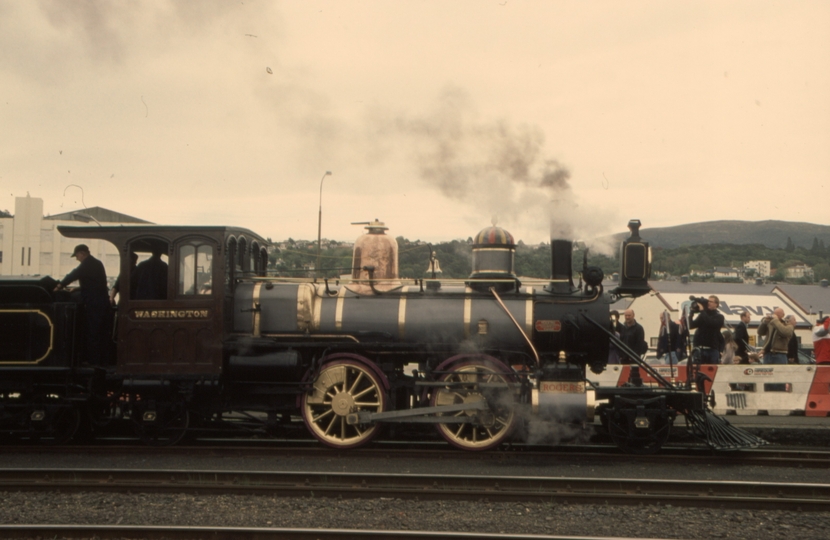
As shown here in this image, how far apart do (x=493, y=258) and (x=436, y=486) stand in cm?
328

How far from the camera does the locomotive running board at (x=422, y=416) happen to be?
9469 mm

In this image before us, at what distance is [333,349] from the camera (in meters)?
9.95

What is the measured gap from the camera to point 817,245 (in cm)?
11612

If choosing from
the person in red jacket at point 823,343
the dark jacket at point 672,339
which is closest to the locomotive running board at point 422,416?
the dark jacket at point 672,339

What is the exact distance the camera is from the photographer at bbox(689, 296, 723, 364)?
39.2 feet

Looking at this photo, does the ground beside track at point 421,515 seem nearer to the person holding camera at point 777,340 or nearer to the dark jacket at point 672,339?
the person holding camera at point 777,340

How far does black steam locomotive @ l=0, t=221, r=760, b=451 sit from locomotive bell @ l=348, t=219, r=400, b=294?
0.20 feet

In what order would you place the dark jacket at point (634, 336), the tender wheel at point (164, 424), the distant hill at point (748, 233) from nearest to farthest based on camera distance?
the tender wheel at point (164, 424), the dark jacket at point (634, 336), the distant hill at point (748, 233)

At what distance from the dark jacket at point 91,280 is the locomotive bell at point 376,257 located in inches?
126

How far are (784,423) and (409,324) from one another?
6540 mm

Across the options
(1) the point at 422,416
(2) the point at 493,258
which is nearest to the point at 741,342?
(2) the point at 493,258

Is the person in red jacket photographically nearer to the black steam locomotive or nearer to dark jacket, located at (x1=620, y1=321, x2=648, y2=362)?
dark jacket, located at (x1=620, y1=321, x2=648, y2=362)

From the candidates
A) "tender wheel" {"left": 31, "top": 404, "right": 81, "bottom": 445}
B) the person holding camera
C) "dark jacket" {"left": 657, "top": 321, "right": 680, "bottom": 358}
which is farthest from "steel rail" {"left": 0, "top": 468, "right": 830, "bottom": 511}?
"dark jacket" {"left": 657, "top": 321, "right": 680, "bottom": 358}

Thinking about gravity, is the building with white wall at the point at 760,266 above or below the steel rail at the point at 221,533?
above
